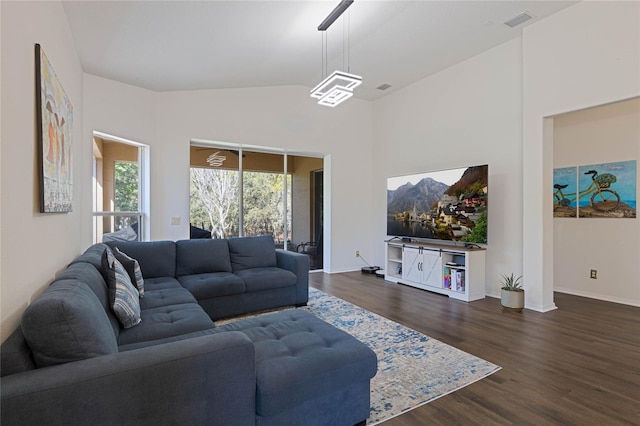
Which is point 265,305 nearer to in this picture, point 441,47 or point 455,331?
point 455,331

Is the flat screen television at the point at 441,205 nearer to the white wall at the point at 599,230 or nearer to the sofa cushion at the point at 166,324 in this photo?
the white wall at the point at 599,230

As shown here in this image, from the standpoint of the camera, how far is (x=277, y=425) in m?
1.50

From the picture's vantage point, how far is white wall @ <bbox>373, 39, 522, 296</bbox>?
4238 mm

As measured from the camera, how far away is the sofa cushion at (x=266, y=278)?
355 centimetres

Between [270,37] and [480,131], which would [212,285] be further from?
[480,131]

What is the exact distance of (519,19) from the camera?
379 centimetres

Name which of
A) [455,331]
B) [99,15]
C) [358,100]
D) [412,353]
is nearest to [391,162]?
[358,100]

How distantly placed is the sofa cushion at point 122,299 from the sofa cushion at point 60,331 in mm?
767

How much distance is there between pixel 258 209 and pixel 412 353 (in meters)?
3.75

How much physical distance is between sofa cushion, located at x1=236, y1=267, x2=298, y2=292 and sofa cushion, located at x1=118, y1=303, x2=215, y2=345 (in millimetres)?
1049

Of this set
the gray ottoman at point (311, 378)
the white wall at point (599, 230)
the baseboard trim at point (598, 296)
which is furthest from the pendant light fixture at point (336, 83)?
the baseboard trim at point (598, 296)

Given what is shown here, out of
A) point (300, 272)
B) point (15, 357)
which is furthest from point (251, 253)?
point (15, 357)

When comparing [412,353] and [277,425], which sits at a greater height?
[277,425]

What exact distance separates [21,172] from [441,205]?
460 centimetres
